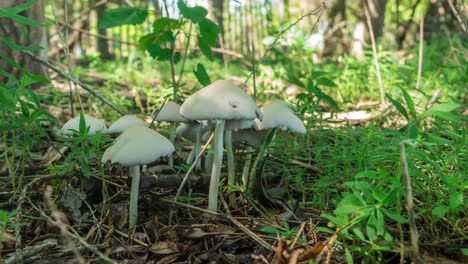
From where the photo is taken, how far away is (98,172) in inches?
102

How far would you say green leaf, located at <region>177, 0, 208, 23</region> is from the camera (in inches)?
103

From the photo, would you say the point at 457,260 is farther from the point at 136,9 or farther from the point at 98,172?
the point at 136,9

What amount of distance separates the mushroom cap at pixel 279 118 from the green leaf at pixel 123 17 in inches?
44.3

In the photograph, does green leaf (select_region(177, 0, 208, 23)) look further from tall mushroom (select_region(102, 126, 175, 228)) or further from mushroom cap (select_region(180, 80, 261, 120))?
tall mushroom (select_region(102, 126, 175, 228))

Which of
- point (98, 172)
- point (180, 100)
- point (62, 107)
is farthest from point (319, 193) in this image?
point (62, 107)

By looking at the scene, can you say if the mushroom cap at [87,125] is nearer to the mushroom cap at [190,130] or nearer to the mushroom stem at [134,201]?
the mushroom stem at [134,201]

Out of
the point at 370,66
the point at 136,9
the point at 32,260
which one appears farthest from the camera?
the point at 370,66

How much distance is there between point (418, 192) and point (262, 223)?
786 millimetres

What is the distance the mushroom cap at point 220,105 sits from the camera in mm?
1979

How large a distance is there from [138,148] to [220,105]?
Answer: 1.38ft

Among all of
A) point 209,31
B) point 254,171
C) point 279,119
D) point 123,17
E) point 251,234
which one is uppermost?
point 123,17

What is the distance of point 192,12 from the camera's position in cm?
264

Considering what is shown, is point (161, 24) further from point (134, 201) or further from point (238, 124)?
point (134, 201)

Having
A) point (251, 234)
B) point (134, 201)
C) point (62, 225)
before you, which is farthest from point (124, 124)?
point (62, 225)
